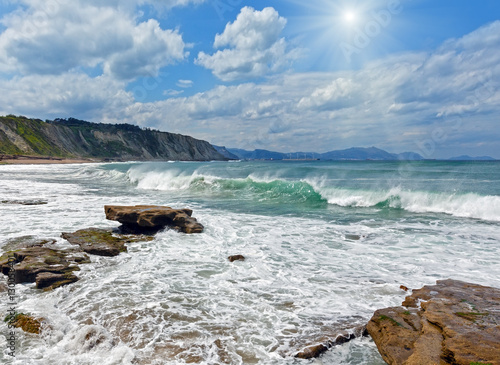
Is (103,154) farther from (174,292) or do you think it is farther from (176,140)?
(174,292)

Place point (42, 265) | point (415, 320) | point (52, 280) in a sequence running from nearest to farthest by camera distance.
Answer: point (415, 320) < point (52, 280) < point (42, 265)

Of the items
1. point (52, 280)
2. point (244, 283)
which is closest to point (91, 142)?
point (52, 280)

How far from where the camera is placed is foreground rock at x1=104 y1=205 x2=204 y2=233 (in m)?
12.0

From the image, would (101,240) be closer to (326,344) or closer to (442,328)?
(326,344)

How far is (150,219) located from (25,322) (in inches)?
271

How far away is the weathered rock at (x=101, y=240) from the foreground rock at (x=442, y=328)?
25.3 feet

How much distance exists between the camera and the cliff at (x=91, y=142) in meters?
102

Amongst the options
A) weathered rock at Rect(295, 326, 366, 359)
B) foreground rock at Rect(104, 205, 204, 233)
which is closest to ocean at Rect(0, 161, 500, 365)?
weathered rock at Rect(295, 326, 366, 359)

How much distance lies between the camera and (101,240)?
10.3 m

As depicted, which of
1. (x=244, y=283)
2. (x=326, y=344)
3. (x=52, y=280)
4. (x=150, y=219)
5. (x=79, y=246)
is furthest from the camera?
(x=150, y=219)

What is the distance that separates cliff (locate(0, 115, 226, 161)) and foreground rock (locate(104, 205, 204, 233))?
337 feet

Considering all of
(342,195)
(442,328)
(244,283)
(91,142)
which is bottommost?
(244,283)

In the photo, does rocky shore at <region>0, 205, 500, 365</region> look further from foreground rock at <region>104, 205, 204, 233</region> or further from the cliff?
the cliff

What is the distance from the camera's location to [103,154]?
13812cm
